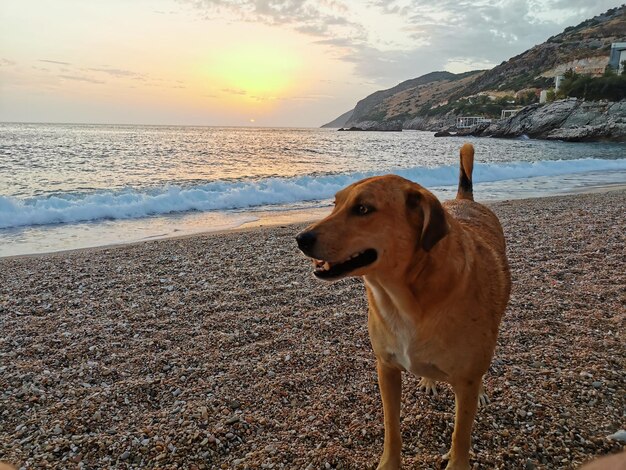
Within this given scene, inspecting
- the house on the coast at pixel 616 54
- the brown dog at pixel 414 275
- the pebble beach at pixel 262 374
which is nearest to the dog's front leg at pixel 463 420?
the brown dog at pixel 414 275

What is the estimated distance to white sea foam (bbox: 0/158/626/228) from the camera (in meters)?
12.2

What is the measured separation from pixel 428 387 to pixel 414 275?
1752mm

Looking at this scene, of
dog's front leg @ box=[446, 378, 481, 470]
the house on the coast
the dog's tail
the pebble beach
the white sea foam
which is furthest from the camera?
the house on the coast

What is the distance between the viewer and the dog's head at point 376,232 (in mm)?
2342

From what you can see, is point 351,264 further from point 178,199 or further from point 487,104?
point 487,104

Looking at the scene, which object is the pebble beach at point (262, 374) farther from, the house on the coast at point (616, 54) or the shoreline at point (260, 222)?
the house on the coast at point (616, 54)

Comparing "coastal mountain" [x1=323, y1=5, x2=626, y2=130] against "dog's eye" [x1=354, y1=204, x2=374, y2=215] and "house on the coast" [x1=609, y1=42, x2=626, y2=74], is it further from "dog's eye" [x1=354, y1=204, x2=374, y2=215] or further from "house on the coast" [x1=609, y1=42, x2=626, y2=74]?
"dog's eye" [x1=354, y1=204, x2=374, y2=215]

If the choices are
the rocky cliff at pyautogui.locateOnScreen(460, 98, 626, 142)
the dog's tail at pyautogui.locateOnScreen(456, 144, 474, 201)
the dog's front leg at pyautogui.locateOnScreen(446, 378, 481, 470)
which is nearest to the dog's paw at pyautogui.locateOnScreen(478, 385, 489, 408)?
the dog's front leg at pyautogui.locateOnScreen(446, 378, 481, 470)

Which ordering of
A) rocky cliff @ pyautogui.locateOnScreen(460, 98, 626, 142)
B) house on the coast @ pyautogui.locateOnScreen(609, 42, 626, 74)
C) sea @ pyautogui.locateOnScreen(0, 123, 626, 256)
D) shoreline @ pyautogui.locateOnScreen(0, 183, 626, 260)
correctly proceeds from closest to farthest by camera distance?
shoreline @ pyautogui.locateOnScreen(0, 183, 626, 260) < sea @ pyautogui.locateOnScreen(0, 123, 626, 256) < rocky cliff @ pyautogui.locateOnScreen(460, 98, 626, 142) < house on the coast @ pyautogui.locateOnScreen(609, 42, 626, 74)

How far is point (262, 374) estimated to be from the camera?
156 inches

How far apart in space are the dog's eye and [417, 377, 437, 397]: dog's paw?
1.89m

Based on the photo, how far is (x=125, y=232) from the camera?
11.1 meters

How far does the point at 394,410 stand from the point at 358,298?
9.78 ft

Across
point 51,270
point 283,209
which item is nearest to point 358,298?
point 51,270
